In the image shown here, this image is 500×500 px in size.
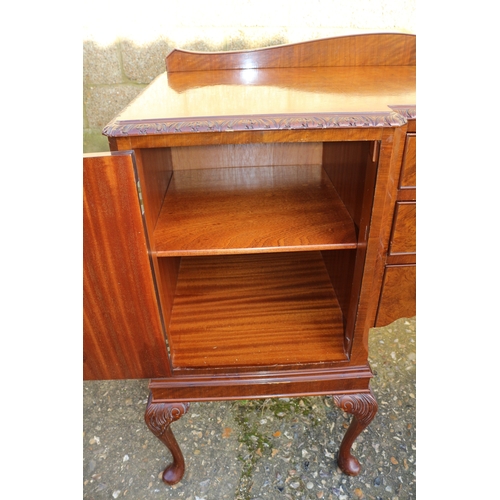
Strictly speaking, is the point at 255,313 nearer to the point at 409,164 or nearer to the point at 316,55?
the point at 409,164

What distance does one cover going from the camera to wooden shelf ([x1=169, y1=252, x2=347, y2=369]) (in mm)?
882

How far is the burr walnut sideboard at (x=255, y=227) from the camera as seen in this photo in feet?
2.05

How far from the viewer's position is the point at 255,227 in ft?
2.73

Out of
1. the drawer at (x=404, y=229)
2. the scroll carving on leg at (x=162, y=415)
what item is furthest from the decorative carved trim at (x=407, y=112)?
the scroll carving on leg at (x=162, y=415)

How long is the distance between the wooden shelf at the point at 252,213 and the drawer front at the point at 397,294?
169mm

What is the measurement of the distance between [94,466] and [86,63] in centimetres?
124

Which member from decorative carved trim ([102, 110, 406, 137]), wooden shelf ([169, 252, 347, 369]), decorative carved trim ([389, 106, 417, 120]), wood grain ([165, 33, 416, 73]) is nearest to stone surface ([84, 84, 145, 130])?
wood grain ([165, 33, 416, 73])

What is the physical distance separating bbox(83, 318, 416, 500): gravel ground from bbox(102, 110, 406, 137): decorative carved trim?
0.93 metres

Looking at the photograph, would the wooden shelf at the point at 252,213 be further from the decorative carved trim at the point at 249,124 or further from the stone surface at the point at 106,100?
the stone surface at the point at 106,100

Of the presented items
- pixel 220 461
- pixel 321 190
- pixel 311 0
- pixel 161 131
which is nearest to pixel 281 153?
pixel 321 190

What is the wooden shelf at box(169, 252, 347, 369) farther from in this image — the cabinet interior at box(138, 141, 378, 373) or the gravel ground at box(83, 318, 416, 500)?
the gravel ground at box(83, 318, 416, 500)

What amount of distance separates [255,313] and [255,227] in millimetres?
259

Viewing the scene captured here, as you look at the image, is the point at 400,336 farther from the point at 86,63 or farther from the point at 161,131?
the point at 86,63

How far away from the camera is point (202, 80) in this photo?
1038 millimetres
